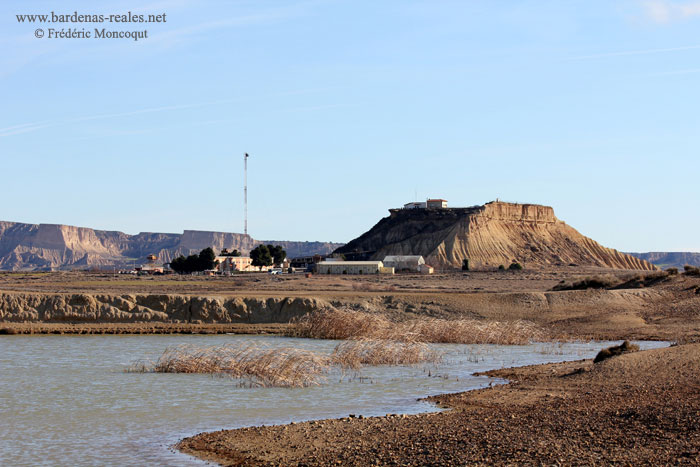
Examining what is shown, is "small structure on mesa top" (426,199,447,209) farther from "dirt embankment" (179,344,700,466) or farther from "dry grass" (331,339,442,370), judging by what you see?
"dirt embankment" (179,344,700,466)

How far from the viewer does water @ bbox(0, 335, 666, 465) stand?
49.3ft

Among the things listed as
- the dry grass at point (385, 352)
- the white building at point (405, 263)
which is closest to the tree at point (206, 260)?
the white building at point (405, 263)

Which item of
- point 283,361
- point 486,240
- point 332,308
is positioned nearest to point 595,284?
point 332,308

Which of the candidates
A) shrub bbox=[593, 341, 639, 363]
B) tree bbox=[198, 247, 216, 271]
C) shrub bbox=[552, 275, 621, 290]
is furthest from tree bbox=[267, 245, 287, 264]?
shrub bbox=[593, 341, 639, 363]

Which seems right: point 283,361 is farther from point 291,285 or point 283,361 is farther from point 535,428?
point 291,285

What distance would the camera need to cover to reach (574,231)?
6304 inches

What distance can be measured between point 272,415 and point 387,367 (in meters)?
8.65

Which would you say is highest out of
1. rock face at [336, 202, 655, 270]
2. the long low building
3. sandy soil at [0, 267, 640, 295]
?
rock face at [336, 202, 655, 270]

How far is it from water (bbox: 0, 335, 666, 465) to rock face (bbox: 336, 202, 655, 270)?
105m

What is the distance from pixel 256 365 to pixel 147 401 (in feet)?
11.7

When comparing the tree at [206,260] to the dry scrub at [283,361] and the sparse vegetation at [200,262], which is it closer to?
the sparse vegetation at [200,262]

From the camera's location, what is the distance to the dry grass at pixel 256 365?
71.5 ft

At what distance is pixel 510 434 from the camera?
1431cm

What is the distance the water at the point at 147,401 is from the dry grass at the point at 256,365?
39 centimetres
